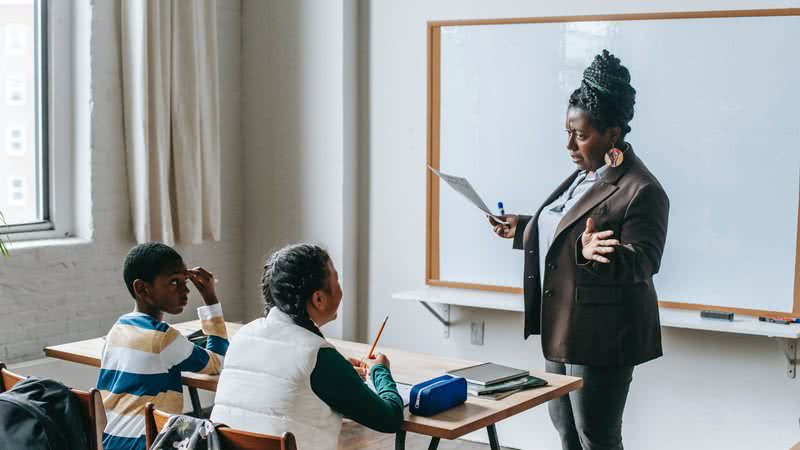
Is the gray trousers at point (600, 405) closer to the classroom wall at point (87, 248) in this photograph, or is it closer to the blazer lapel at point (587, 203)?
the blazer lapel at point (587, 203)

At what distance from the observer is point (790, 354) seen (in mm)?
3680

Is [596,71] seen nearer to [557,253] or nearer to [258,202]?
[557,253]

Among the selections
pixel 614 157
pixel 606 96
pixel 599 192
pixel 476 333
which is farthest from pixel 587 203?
pixel 476 333

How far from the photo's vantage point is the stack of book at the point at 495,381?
8.72 ft

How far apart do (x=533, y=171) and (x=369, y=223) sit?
947mm

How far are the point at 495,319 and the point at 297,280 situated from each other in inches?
84.8

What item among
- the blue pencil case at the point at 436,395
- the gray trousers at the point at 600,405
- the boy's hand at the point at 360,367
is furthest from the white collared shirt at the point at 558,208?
the blue pencil case at the point at 436,395

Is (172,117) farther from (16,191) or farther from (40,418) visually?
(40,418)

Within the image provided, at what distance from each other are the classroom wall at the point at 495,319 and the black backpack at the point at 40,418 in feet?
7.66

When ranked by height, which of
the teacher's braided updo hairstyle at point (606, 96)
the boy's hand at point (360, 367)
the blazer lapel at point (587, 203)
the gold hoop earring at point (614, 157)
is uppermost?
the teacher's braided updo hairstyle at point (606, 96)

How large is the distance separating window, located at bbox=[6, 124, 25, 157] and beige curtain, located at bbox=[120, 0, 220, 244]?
436 mm

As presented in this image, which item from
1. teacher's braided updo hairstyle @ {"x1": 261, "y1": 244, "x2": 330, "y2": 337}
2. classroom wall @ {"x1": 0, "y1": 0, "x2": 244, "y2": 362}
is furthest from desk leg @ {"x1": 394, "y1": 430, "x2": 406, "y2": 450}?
classroom wall @ {"x1": 0, "y1": 0, "x2": 244, "y2": 362}

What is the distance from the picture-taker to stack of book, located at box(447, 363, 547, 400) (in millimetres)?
2658

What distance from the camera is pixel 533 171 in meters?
4.13
